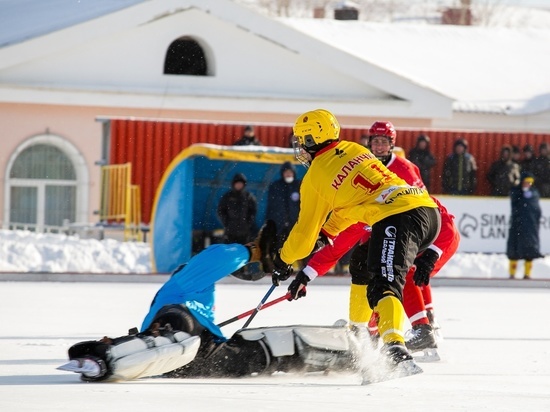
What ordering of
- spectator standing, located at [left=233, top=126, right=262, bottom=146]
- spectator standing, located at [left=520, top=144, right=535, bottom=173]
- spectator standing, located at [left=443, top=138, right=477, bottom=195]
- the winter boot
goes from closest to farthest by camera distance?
the winter boot → spectator standing, located at [left=233, top=126, right=262, bottom=146] → spectator standing, located at [left=443, top=138, right=477, bottom=195] → spectator standing, located at [left=520, top=144, right=535, bottom=173]

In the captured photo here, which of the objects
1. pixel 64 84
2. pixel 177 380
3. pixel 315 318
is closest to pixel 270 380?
pixel 177 380

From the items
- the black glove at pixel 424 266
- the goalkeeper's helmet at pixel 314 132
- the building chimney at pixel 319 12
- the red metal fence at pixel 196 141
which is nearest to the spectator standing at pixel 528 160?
the red metal fence at pixel 196 141

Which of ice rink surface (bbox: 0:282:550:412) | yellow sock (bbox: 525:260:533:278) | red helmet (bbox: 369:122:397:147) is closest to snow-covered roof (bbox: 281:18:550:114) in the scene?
yellow sock (bbox: 525:260:533:278)

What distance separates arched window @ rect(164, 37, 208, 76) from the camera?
25.4 m

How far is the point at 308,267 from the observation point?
7.51 m

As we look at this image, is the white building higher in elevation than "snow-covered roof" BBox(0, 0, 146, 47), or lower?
lower

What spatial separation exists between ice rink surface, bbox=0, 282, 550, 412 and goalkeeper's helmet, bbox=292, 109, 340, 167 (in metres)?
1.14

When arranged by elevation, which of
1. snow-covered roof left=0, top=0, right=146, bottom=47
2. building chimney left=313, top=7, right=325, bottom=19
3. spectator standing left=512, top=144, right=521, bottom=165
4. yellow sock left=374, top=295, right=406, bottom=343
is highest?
building chimney left=313, top=7, right=325, bottom=19

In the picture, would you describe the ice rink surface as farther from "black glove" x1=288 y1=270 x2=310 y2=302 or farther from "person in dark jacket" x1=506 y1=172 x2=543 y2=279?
"person in dark jacket" x1=506 y1=172 x2=543 y2=279

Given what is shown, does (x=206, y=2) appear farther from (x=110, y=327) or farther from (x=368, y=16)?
(x=368, y=16)

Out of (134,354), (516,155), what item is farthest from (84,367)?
(516,155)

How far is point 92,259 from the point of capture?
55.9ft

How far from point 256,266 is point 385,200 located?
734mm

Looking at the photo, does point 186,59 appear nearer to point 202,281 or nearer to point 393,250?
point 202,281
